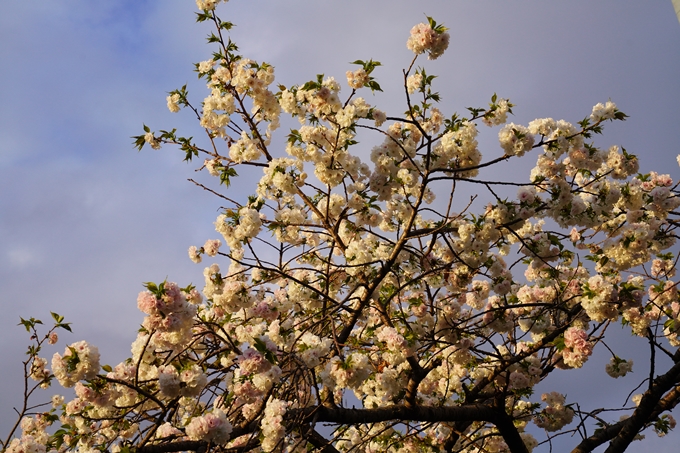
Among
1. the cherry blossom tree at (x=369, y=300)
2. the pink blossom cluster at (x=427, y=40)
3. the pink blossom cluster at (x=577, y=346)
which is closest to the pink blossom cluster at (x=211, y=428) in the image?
the cherry blossom tree at (x=369, y=300)

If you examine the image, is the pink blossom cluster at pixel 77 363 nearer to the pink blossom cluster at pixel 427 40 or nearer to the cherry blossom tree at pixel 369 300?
the cherry blossom tree at pixel 369 300

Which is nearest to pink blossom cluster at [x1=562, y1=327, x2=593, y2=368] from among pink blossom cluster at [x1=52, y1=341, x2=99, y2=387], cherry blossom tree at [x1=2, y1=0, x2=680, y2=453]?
A: cherry blossom tree at [x1=2, y1=0, x2=680, y2=453]

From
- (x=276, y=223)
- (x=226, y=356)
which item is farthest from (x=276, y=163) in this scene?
(x=226, y=356)

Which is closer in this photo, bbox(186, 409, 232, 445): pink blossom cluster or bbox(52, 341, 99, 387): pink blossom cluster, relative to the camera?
bbox(186, 409, 232, 445): pink blossom cluster

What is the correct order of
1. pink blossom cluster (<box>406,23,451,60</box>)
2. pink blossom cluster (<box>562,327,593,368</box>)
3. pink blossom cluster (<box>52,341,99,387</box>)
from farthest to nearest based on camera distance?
pink blossom cluster (<box>562,327,593,368</box>)
pink blossom cluster (<box>406,23,451,60</box>)
pink blossom cluster (<box>52,341,99,387</box>)

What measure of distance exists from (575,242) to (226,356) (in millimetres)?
4551

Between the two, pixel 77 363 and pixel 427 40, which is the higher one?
pixel 427 40

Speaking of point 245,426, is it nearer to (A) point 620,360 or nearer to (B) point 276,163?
(B) point 276,163

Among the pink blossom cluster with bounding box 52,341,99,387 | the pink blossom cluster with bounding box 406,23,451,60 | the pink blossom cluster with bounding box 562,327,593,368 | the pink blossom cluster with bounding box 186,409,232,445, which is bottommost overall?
the pink blossom cluster with bounding box 562,327,593,368

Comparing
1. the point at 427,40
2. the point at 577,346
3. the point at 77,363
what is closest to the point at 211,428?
the point at 77,363

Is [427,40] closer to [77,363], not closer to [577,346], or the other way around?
[577,346]

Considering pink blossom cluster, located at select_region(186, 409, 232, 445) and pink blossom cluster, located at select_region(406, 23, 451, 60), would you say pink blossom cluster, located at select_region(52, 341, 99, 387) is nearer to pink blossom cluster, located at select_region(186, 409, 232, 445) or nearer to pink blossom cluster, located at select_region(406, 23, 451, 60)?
pink blossom cluster, located at select_region(186, 409, 232, 445)

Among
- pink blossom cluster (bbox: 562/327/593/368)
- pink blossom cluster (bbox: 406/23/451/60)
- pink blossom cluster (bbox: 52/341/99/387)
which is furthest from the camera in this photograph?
pink blossom cluster (bbox: 562/327/593/368)

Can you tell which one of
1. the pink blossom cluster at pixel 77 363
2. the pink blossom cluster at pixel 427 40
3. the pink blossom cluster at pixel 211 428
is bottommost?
the pink blossom cluster at pixel 211 428
